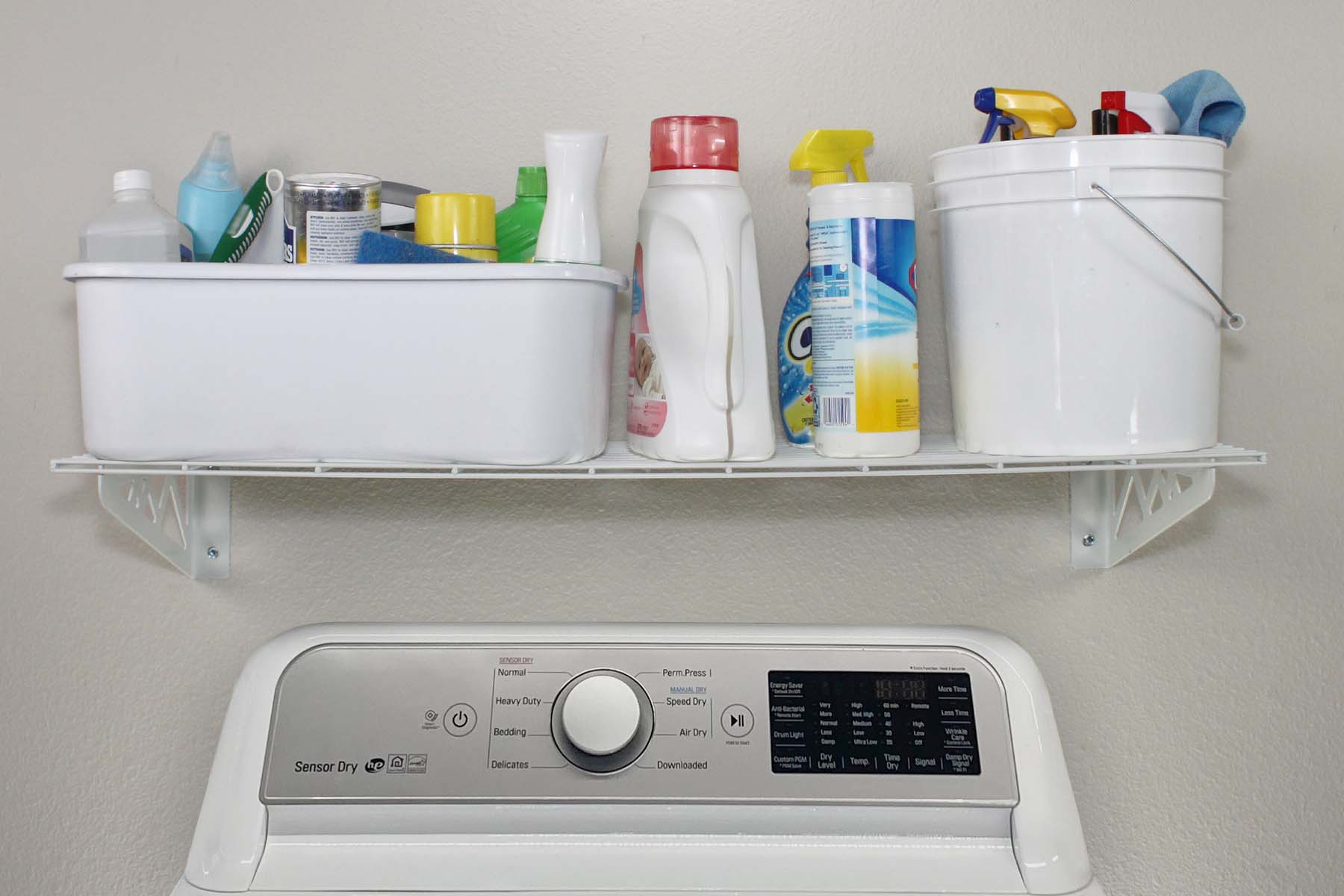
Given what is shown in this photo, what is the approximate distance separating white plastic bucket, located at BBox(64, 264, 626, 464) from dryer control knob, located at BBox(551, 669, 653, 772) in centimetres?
20

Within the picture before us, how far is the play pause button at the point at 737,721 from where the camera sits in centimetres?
82

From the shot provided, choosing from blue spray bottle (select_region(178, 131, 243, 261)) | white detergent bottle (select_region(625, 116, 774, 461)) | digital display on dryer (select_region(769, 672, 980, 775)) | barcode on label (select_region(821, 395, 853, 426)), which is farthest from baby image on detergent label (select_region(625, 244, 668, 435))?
blue spray bottle (select_region(178, 131, 243, 261))

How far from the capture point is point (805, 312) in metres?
0.89

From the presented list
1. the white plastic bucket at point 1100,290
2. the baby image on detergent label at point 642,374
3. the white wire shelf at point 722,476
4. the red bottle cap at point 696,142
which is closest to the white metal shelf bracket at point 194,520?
the white wire shelf at point 722,476

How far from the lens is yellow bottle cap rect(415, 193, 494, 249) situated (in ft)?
2.58

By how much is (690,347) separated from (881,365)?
14 centimetres

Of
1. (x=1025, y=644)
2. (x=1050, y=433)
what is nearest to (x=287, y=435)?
(x=1050, y=433)

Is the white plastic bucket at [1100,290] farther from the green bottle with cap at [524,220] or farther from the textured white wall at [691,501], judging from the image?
the green bottle with cap at [524,220]

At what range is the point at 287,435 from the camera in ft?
2.49

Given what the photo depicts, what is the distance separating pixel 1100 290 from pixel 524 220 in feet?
1.47

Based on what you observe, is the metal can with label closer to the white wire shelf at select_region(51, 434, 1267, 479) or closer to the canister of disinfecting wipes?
the white wire shelf at select_region(51, 434, 1267, 479)

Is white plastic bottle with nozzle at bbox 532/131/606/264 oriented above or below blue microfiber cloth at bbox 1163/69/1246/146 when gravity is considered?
below

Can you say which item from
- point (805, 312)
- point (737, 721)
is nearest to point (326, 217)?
point (805, 312)

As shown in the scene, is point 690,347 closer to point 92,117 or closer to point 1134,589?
A: point 1134,589
